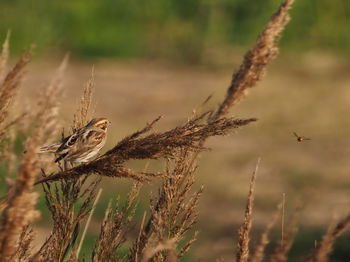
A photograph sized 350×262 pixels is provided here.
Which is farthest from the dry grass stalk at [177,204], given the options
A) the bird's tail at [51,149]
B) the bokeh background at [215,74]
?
A: the bokeh background at [215,74]

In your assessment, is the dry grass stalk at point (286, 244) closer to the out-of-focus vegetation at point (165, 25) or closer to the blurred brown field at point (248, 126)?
the blurred brown field at point (248, 126)

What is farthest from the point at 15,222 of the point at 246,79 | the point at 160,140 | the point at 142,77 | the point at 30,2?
the point at 30,2

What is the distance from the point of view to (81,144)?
3.11m

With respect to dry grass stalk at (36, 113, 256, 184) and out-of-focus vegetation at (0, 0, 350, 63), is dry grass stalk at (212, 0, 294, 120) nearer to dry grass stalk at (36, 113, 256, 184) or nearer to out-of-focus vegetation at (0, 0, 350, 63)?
dry grass stalk at (36, 113, 256, 184)

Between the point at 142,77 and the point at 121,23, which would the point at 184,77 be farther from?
the point at 121,23

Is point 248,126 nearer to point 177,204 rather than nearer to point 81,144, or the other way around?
point 81,144

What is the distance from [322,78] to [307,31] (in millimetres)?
1592

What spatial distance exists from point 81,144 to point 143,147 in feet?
2.16

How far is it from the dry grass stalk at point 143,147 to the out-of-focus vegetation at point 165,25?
1289 cm

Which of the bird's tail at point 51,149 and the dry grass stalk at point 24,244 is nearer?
the dry grass stalk at point 24,244

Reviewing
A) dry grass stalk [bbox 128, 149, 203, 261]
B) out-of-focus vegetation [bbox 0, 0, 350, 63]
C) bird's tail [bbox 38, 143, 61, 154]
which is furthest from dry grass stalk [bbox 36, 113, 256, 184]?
out-of-focus vegetation [bbox 0, 0, 350, 63]

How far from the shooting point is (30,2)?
611 inches

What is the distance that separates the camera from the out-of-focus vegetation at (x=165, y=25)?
50.3 feet

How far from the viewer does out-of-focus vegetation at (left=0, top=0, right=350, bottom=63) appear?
15320 millimetres
